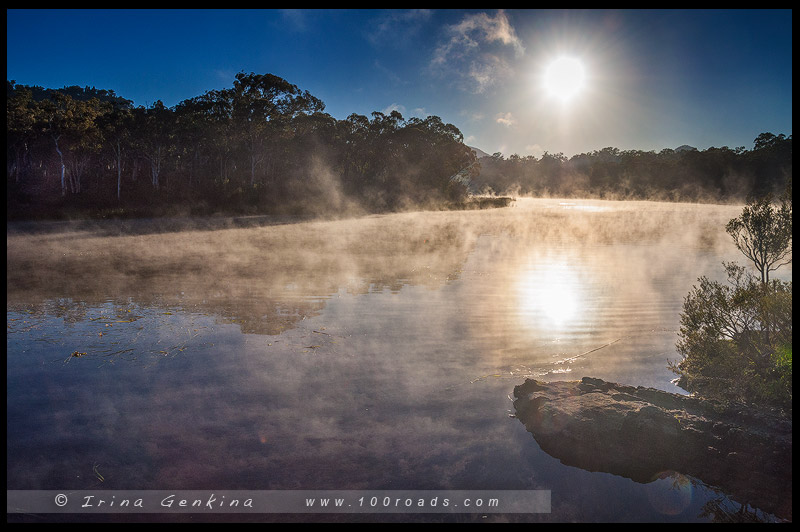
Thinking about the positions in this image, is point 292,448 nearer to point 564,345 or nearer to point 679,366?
point 564,345

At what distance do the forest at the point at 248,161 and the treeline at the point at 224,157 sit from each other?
174 mm

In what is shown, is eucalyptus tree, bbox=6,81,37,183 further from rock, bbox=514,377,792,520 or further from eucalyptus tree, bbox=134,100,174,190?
rock, bbox=514,377,792,520

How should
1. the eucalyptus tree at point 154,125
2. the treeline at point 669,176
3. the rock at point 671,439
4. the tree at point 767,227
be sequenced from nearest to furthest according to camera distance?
the rock at point 671,439
the tree at point 767,227
the eucalyptus tree at point 154,125
the treeline at point 669,176

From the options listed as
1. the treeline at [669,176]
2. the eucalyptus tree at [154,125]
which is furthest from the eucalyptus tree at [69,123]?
the treeline at [669,176]

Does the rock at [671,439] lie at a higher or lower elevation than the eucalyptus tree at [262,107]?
lower

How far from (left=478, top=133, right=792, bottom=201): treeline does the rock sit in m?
72.9

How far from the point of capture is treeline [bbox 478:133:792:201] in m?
80.1

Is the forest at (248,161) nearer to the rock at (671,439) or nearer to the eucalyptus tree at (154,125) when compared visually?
the eucalyptus tree at (154,125)

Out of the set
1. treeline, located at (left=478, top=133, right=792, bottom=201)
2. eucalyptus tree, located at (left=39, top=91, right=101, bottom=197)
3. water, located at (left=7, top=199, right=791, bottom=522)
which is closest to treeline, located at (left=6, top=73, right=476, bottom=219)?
eucalyptus tree, located at (left=39, top=91, right=101, bottom=197)

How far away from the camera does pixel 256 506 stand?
545cm

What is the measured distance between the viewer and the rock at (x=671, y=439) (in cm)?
595

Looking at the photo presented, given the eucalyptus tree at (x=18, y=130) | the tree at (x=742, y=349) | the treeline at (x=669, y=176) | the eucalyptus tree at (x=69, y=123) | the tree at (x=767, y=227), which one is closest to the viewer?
the tree at (x=742, y=349)

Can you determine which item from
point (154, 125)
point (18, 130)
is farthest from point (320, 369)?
point (18, 130)

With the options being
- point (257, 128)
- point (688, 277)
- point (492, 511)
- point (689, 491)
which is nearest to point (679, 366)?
point (689, 491)
